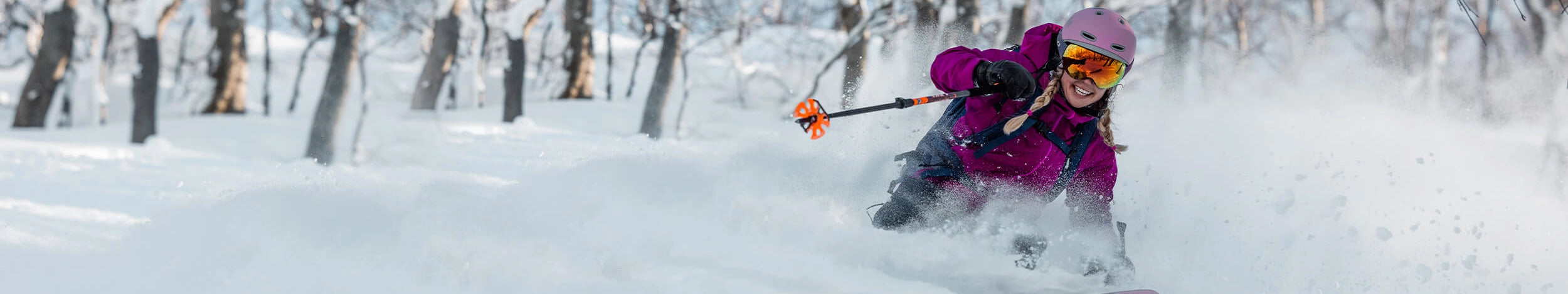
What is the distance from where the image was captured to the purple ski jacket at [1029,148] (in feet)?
9.57

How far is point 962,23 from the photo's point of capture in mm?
8430

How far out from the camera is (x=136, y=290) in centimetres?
238

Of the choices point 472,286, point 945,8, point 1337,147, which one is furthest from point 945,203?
point 945,8

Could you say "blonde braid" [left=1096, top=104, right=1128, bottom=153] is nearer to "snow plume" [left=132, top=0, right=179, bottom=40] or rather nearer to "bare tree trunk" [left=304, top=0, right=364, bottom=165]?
"bare tree trunk" [left=304, top=0, right=364, bottom=165]

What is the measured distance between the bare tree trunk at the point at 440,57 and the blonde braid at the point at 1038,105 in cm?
1125

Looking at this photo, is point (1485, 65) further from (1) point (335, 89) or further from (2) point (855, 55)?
(1) point (335, 89)

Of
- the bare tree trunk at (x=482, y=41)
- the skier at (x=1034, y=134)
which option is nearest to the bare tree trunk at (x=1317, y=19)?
the bare tree trunk at (x=482, y=41)

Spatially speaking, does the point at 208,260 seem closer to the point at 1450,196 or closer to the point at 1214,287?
the point at 1214,287

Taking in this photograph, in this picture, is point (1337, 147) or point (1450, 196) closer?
point (1450, 196)

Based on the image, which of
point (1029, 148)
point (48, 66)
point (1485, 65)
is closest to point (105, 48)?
point (48, 66)

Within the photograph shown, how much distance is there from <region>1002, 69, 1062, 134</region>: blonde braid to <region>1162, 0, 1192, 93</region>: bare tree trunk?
10.9 meters

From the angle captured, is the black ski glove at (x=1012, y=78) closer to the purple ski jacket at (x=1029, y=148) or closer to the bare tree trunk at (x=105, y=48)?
the purple ski jacket at (x=1029, y=148)

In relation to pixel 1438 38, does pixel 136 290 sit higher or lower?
higher

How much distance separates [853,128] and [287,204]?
2283 mm
